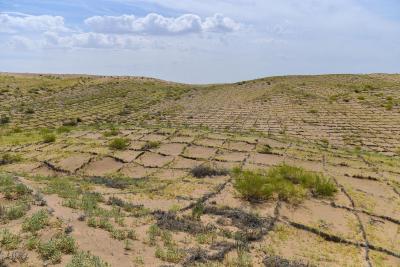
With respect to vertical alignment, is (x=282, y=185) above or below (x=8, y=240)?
below

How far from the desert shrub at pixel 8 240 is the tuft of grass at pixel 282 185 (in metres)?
4.38

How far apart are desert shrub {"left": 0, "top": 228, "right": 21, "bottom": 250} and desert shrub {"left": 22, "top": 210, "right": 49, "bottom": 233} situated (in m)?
0.27

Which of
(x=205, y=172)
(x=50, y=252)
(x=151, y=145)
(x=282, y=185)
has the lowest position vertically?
(x=151, y=145)

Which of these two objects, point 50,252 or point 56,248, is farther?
point 56,248

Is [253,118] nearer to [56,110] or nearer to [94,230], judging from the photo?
[56,110]

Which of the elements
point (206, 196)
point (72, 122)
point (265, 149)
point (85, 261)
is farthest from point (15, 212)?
point (72, 122)

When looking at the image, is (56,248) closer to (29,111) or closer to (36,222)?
(36,222)

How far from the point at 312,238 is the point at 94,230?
10.8 feet

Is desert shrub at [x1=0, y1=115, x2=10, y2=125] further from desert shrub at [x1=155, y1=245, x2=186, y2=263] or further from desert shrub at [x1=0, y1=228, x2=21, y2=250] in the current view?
desert shrub at [x1=155, y1=245, x2=186, y2=263]

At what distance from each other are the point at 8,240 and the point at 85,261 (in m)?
1.10

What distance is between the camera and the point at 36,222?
6059 mm

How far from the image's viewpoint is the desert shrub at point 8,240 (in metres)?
5.35

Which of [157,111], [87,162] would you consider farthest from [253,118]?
[87,162]

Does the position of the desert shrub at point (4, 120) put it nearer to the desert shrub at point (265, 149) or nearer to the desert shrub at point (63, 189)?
the desert shrub at point (265, 149)
